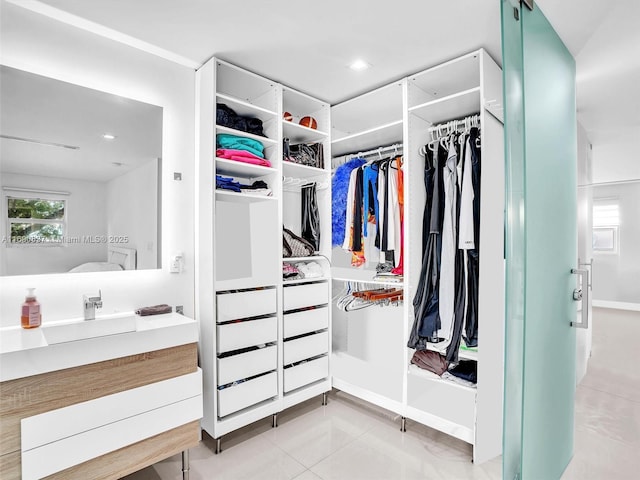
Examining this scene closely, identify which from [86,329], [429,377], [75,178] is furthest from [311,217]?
[86,329]

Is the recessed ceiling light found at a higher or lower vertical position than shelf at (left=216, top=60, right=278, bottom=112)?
higher

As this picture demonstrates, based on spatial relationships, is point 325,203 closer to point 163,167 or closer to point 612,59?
point 163,167

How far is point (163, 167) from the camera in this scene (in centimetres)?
223

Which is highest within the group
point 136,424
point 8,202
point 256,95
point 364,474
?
point 256,95

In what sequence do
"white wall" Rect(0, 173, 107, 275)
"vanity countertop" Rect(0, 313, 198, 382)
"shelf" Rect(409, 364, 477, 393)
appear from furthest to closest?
"shelf" Rect(409, 364, 477, 393)
"white wall" Rect(0, 173, 107, 275)
"vanity countertop" Rect(0, 313, 198, 382)

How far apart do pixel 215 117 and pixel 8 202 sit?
1.17 meters

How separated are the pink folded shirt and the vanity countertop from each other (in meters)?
1.07

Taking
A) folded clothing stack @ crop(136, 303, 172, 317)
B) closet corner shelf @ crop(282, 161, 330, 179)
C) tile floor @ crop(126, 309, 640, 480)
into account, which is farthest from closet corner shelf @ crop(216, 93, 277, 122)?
tile floor @ crop(126, 309, 640, 480)

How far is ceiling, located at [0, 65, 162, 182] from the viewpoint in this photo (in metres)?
1.71

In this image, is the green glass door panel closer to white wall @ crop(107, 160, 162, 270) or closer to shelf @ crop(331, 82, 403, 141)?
shelf @ crop(331, 82, 403, 141)

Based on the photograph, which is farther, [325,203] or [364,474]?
[325,203]

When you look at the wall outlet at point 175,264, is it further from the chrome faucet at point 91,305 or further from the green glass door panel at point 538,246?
the green glass door panel at point 538,246

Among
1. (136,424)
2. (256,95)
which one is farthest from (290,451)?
(256,95)

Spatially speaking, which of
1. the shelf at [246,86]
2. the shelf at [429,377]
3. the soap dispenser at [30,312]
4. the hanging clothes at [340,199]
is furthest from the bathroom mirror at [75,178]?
the shelf at [429,377]
